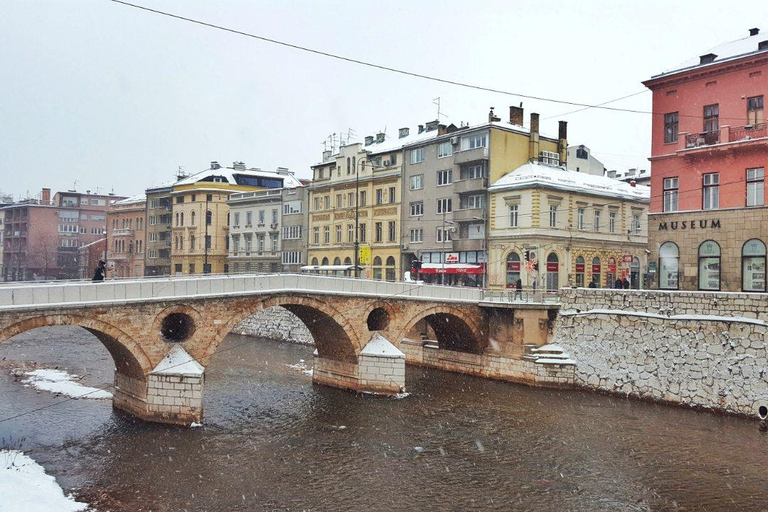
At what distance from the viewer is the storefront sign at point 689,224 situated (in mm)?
33062

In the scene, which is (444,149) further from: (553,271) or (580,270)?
(580,270)

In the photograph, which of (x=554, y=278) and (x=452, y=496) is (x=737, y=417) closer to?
(x=452, y=496)

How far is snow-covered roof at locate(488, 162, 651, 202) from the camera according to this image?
147ft

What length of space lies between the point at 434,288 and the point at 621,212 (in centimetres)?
Answer: 2040

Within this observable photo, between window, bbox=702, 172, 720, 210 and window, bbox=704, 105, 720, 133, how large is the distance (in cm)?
226

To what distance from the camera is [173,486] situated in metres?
20.0

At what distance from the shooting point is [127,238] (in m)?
88.6

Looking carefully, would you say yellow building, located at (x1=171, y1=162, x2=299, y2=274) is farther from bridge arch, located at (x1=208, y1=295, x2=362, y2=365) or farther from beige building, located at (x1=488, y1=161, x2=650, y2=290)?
bridge arch, located at (x1=208, y1=295, x2=362, y2=365)

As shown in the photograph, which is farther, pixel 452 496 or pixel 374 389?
pixel 374 389

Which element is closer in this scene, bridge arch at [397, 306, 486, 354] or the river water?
the river water

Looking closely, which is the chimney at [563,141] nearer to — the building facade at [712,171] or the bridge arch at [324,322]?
the building facade at [712,171]

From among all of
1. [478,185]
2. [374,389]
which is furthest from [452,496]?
[478,185]

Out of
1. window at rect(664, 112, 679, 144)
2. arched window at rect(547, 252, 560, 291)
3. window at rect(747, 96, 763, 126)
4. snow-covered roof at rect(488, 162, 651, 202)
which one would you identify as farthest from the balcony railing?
arched window at rect(547, 252, 560, 291)

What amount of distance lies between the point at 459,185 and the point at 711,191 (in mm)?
19017
